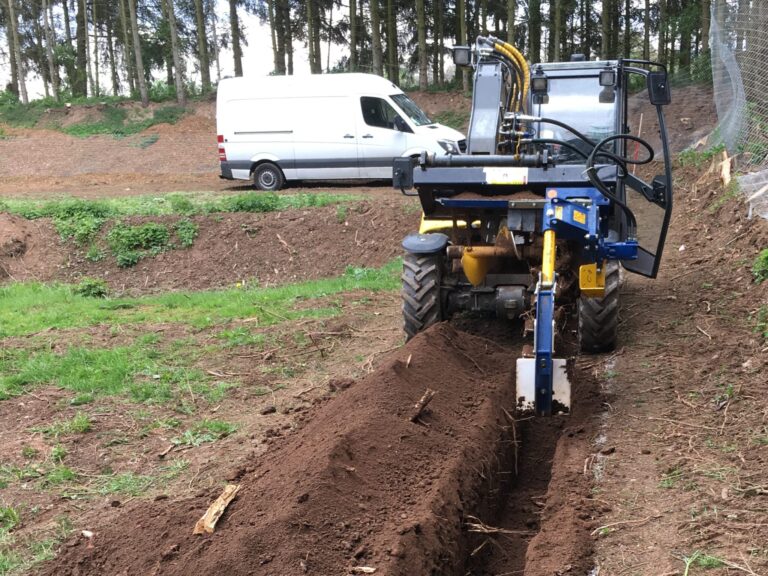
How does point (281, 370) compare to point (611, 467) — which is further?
point (281, 370)

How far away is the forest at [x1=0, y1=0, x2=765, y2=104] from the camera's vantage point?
28.4 meters

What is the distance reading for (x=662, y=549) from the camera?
4043 mm

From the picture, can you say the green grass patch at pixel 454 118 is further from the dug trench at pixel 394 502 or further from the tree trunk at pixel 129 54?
the dug trench at pixel 394 502

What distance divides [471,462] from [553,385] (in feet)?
2.58

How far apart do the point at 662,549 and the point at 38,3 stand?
43.7 metres

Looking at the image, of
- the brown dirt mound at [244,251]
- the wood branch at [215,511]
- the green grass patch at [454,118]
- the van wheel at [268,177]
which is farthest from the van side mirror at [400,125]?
the wood branch at [215,511]

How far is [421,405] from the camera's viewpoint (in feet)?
18.1

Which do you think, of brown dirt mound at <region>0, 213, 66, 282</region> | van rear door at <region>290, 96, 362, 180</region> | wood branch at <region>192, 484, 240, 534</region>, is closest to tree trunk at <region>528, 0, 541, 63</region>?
van rear door at <region>290, 96, 362, 180</region>

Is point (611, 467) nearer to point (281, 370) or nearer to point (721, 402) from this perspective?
point (721, 402)

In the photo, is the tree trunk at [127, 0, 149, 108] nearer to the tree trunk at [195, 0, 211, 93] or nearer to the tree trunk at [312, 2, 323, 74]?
the tree trunk at [195, 0, 211, 93]

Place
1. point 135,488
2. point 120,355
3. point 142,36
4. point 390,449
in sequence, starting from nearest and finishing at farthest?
point 390,449
point 135,488
point 120,355
point 142,36

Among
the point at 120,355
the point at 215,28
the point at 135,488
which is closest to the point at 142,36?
the point at 215,28

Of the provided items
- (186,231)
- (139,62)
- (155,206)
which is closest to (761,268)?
(186,231)

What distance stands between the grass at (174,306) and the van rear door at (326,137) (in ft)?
18.0
